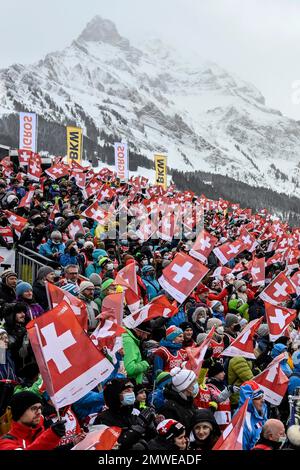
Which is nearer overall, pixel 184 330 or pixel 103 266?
pixel 184 330

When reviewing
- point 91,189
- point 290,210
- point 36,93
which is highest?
point 36,93

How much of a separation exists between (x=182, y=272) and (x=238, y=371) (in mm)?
2565

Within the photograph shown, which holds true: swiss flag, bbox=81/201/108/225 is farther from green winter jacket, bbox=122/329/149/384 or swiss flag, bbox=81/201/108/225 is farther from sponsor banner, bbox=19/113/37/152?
sponsor banner, bbox=19/113/37/152

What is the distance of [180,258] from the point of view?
8.96m

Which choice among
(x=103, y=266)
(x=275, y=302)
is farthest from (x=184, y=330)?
(x=275, y=302)

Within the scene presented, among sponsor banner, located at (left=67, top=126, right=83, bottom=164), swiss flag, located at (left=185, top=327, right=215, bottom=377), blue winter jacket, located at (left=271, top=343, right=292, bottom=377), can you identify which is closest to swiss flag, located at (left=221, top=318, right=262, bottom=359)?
blue winter jacket, located at (left=271, top=343, right=292, bottom=377)

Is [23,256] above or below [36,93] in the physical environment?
below

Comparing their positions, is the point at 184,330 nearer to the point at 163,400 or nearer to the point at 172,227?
the point at 163,400

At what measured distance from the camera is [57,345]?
14.7ft

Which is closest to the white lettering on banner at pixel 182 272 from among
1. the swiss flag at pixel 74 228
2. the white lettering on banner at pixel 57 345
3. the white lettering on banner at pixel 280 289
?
the white lettering on banner at pixel 280 289

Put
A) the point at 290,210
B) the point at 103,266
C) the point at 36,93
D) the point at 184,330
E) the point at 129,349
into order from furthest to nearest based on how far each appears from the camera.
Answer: the point at 36,93 → the point at 290,210 → the point at 103,266 → the point at 184,330 → the point at 129,349

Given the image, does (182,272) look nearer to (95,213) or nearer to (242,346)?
(242,346)

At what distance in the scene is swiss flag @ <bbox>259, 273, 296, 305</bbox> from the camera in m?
10.3

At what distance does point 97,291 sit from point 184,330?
67.3 inches
